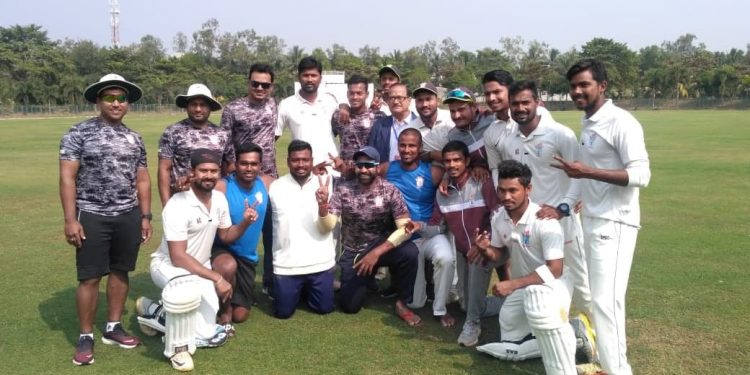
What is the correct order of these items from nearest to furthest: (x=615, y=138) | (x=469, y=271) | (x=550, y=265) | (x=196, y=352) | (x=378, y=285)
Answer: (x=615, y=138) → (x=550, y=265) → (x=196, y=352) → (x=469, y=271) → (x=378, y=285)

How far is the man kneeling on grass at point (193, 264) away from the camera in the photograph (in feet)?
14.5

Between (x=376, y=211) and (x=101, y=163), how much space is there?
94.5 inches

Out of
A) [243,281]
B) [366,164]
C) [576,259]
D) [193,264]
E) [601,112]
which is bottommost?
[243,281]

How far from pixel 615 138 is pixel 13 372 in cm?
451

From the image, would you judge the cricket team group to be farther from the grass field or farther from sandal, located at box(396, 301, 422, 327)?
the grass field

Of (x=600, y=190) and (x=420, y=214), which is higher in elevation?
(x=600, y=190)

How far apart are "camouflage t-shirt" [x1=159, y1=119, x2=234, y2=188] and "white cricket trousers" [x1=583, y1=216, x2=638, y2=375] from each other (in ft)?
11.2

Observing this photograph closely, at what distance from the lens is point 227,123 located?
5.98m

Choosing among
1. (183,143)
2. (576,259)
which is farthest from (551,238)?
(183,143)

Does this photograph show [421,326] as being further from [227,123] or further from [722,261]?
[722,261]

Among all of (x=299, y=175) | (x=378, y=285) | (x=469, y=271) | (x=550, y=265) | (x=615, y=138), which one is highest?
(x=615, y=138)

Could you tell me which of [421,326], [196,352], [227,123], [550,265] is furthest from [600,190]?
[227,123]

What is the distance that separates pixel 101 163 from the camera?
15.1 ft

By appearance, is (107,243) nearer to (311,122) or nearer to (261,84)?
(261,84)
